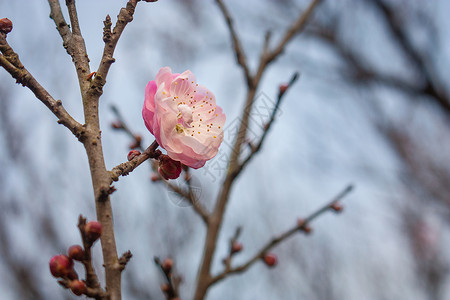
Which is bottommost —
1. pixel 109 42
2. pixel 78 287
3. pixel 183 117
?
pixel 78 287

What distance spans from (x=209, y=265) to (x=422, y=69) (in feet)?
15.3

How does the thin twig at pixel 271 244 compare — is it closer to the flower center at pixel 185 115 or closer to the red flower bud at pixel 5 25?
the flower center at pixel 185 115

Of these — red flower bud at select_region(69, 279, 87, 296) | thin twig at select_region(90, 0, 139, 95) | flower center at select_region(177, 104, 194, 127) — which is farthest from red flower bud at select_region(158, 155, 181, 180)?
red flower bud at select_region(69, 279, 87, 296)

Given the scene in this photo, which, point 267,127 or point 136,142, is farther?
point 136,142

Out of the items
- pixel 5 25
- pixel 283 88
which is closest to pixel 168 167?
pixel 5 25

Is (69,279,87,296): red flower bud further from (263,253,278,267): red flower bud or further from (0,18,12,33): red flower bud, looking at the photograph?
(263,253,278,267): red flower bud

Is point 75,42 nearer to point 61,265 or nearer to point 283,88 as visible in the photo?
point 61,265

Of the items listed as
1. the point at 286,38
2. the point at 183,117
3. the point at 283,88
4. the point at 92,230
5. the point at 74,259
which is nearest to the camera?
the point at 92,230

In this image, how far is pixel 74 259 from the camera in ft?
3.30

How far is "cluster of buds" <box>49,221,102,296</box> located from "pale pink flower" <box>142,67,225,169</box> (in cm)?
29

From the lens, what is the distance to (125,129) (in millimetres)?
2266

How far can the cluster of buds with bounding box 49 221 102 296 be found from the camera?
0.91 meters

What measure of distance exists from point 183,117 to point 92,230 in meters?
0.50

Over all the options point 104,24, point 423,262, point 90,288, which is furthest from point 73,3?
point 423,262
